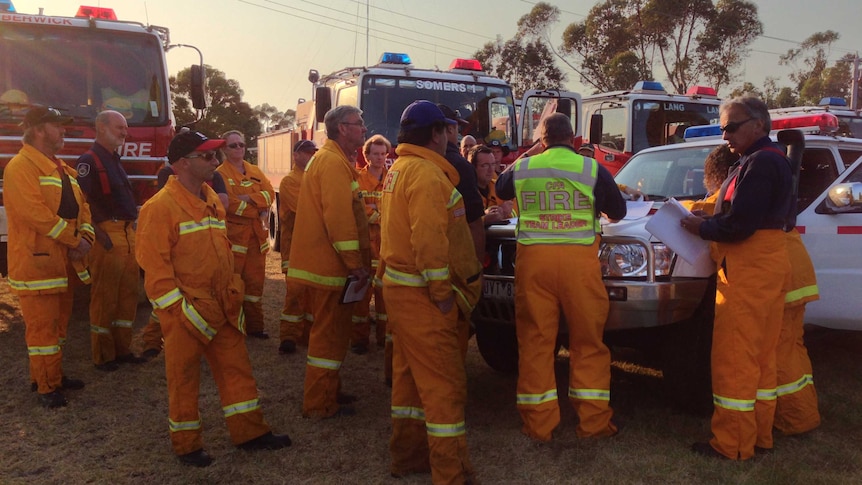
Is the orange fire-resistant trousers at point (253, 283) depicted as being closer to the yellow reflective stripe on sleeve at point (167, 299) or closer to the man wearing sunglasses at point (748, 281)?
the yellow reflective stripe on sleeve at point (167, 299)

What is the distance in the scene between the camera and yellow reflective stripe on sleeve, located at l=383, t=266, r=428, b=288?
3.46 m

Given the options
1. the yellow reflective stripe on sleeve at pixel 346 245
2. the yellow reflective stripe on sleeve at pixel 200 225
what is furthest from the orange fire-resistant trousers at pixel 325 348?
the yellow reflective stripe on sleeve at pixel 200 225

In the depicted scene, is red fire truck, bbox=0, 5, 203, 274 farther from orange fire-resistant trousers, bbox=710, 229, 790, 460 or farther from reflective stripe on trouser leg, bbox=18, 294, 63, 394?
orange fire-resistant trousers, bbox=710, 229, 790, 460

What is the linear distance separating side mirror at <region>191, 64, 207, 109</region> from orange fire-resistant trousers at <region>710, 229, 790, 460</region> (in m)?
6.38

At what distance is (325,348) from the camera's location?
14.6 ft

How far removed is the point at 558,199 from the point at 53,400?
11.9 ft

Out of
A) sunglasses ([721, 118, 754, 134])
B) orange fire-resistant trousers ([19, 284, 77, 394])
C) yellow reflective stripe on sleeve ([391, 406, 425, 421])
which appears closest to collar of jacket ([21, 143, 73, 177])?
orange fire-resistant trousers ([19, 284, 77, 394])

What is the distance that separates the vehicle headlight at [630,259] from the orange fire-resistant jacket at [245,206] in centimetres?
360

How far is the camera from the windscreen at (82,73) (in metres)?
7.11

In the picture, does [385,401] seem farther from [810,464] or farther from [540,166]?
[810,464]

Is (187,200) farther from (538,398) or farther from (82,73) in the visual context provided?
(82,73)

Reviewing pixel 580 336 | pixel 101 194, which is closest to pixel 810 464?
pixel 580 336

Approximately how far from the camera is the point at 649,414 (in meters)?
4.52

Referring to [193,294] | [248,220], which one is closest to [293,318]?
[248,220]
